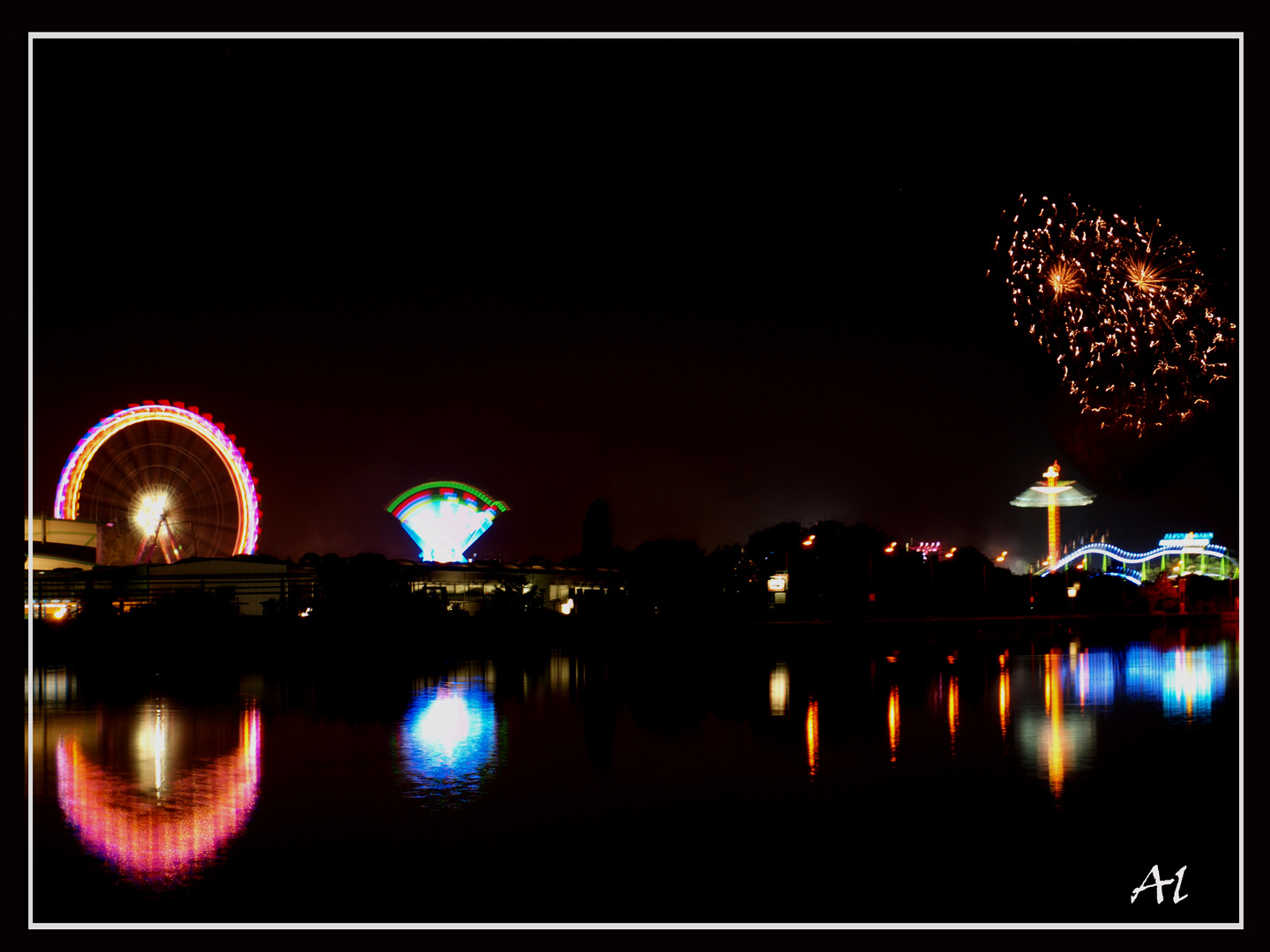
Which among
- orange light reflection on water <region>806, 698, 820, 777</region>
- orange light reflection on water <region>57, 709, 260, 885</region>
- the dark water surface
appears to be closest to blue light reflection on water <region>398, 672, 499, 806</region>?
the dark water surface

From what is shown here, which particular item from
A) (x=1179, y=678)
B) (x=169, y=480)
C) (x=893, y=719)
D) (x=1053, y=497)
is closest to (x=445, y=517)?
(x=169, y=480)

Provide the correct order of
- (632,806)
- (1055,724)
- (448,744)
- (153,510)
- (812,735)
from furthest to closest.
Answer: (153,510)
(1055,724)
(812,735)
(448,744)
(632,806)

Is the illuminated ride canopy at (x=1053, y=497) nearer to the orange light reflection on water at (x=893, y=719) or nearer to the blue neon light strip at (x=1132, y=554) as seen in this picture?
the blue neon light strip at (x=1132, y=554)

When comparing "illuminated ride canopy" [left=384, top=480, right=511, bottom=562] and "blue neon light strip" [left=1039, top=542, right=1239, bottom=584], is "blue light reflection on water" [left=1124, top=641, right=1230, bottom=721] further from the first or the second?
"blue neon light strip" [left=1039, top=542, right=1239, bottom=584]

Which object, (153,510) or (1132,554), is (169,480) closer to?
(153,510)

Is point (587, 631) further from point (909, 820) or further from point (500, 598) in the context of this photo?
point (909, 820)

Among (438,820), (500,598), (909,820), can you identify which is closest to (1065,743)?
(909,820)

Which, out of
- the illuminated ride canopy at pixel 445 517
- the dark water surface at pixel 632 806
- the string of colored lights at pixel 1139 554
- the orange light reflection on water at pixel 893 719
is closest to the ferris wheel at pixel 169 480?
the illuminated ride canopy at pixel 445 517
